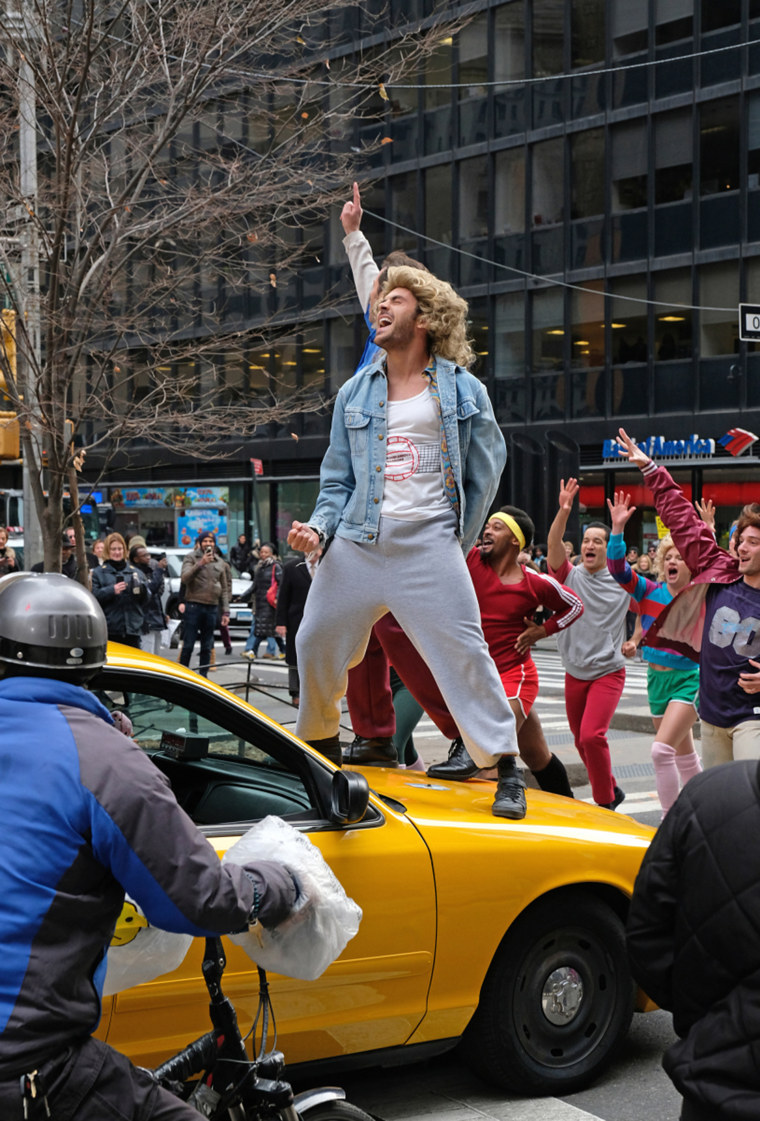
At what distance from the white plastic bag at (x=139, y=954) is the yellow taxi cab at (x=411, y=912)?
69 centimetres

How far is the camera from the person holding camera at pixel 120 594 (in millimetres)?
13461

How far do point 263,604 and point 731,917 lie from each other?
758 inches

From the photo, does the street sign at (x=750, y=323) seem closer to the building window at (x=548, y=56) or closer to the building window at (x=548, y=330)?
the building window at (x=548, y=330)

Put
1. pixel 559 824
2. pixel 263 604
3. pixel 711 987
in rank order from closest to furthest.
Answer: pixel 711 987 < pixel 559 824 < pixel 263 604

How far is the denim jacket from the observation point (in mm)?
5180

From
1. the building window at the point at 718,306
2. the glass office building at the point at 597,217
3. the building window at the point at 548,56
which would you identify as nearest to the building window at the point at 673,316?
the glass office building at the point at 597,217

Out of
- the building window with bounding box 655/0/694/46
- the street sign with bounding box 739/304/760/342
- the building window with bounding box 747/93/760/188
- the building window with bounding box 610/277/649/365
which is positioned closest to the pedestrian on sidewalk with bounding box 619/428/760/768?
the street sign with bounding box 739/304/760/342

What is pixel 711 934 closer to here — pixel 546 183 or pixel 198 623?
pixel 198 623

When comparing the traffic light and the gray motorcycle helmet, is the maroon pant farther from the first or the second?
the traffic light

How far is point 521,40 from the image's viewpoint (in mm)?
34531

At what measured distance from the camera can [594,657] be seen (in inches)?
344

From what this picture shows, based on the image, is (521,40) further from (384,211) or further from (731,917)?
(731,917)

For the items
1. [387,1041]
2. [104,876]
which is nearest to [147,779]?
[104,876]

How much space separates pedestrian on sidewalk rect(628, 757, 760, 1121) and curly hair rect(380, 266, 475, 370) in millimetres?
2980
